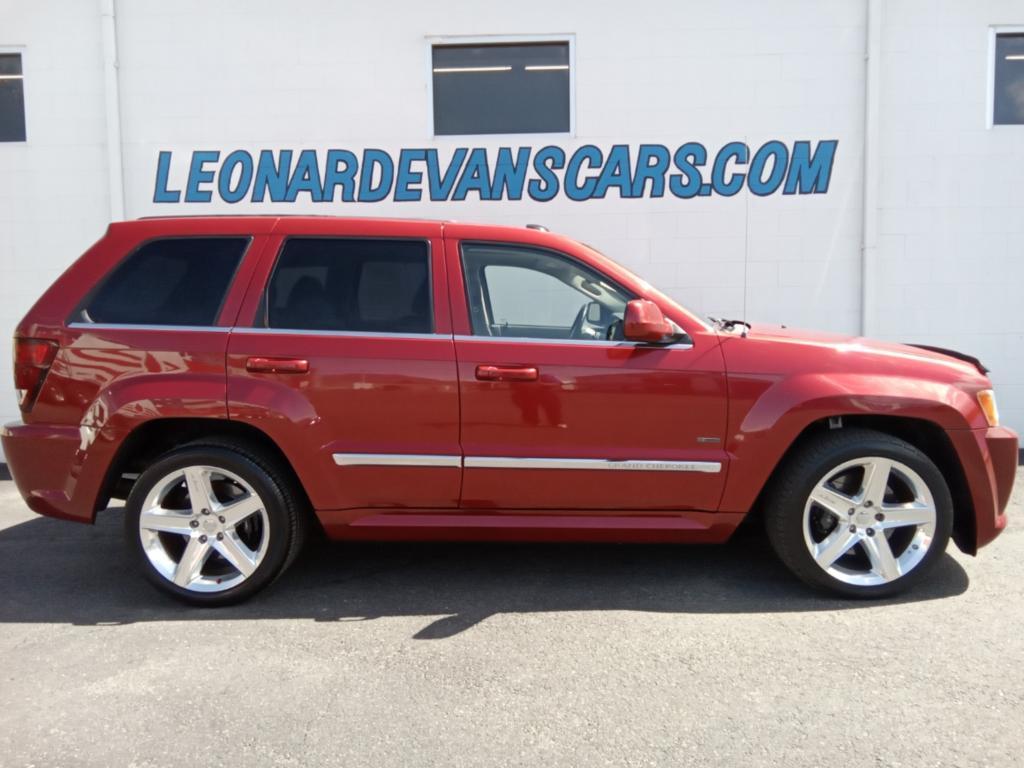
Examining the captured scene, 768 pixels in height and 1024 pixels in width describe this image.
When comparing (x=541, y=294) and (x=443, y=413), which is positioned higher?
(x=541, y=294)

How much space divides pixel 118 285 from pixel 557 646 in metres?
2.71

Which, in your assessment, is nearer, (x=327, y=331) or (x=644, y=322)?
(x=644, y=322)

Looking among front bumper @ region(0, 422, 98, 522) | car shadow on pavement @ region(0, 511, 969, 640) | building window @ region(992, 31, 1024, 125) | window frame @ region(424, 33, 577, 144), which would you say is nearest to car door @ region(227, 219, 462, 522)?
car shadow on pavement @ region(0, 511, 969, 640)

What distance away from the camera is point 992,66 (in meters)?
7.04

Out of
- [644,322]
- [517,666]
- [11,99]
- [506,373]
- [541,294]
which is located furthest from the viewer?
[11,99]

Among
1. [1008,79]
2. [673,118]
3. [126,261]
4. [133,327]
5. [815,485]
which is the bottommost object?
[815,485]

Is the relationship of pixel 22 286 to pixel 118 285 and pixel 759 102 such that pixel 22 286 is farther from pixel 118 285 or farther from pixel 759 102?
pixel 759 102

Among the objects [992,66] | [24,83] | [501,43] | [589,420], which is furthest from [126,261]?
[992,66]

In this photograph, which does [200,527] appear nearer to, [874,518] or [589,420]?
[589,420]

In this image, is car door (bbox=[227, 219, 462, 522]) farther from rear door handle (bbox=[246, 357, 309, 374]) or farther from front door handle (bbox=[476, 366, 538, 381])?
front door handle (bbox=[476, 366, 538, 381])

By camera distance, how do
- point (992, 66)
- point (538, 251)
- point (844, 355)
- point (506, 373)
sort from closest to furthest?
point (506, 373) → point (844, 355) → point (538, 251) → point (992, 66)

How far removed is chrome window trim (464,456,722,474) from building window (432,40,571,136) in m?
4.27

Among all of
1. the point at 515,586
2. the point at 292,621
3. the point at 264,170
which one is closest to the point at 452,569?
the point at 515,586

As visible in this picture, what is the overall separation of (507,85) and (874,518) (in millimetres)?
5000
